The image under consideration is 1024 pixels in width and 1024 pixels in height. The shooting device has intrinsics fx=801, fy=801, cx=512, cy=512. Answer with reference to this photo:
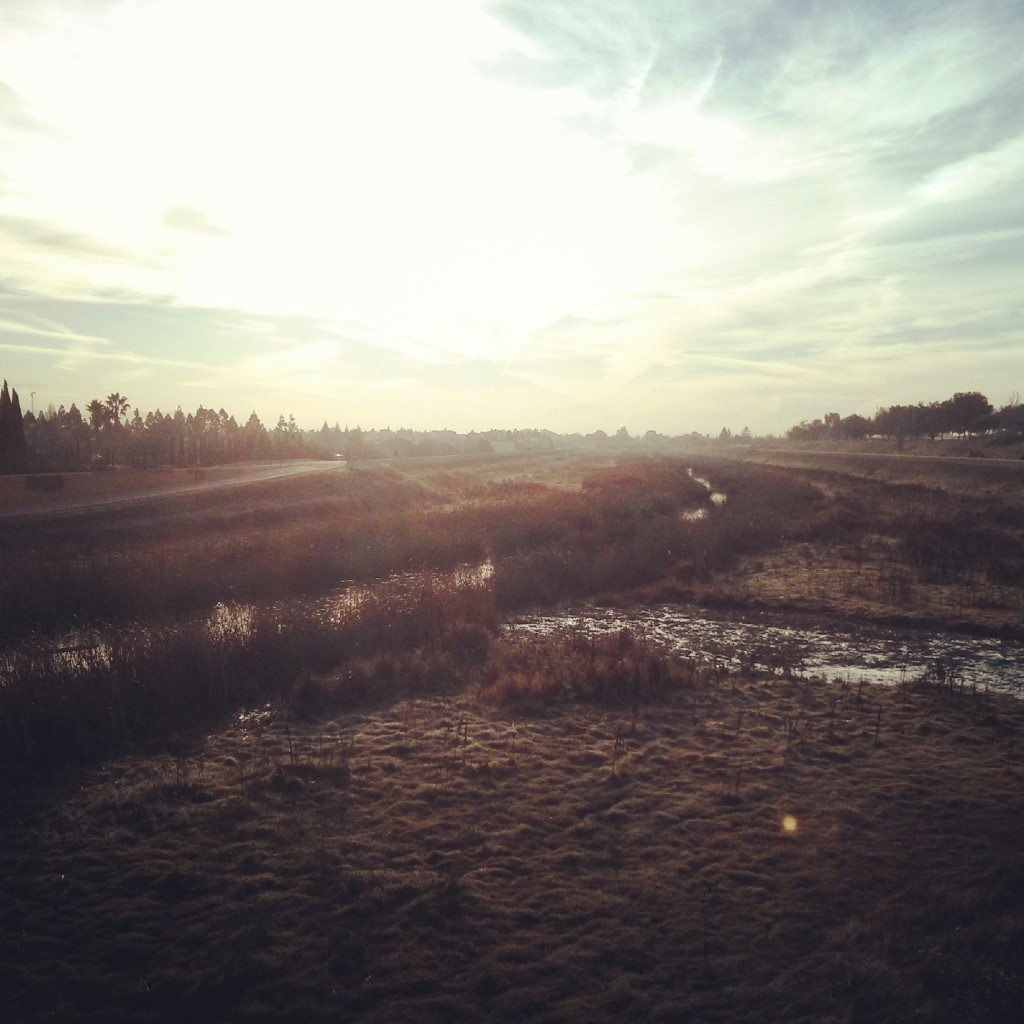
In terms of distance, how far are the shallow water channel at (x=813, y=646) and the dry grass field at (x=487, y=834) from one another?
3.41ft

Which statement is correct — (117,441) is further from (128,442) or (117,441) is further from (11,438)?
(11,438)

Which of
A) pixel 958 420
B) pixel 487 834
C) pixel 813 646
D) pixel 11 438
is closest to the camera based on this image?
pixel 487 834

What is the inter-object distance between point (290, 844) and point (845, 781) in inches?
218

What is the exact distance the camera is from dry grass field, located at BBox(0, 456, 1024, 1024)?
520 cm

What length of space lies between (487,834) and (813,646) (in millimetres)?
9706

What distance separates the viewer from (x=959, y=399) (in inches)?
3679

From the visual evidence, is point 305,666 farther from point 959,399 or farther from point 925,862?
point 959,399

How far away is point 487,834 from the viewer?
7258 mm

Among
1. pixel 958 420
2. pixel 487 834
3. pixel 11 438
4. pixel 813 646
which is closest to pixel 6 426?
pixel 11 438

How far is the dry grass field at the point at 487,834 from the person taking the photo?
5203mm

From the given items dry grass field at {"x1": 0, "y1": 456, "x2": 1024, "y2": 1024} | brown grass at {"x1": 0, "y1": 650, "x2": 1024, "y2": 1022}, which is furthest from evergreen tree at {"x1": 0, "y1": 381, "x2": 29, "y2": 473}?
brown grass at {"x1": 0, "y1": 650, "x2": 1024, "y2": 1022}

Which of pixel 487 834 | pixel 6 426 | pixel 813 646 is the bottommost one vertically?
pixel 813 646

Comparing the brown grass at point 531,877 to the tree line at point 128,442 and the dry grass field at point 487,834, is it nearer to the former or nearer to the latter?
the dry grass field at point 487,834

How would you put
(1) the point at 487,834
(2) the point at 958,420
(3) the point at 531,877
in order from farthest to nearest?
(2) the point at 958,420 → (1) the point at 487,834 → (3) the point at 531,877
